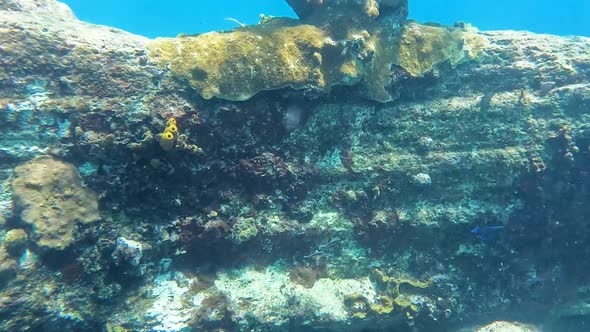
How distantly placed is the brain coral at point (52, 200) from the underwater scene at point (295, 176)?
25 millimetres

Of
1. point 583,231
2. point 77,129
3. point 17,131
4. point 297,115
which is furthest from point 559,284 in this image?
point 17,131

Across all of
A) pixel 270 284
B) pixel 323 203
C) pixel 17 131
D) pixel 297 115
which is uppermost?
pixel 297 115

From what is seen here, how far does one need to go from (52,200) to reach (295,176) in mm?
4041

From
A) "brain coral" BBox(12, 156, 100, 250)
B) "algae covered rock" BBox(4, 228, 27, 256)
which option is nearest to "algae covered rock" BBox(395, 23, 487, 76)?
"brain coral" BBox(12, 156, 100, 250)

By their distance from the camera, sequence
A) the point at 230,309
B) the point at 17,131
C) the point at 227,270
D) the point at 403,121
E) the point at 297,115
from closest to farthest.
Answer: the point at 17,131
the point at 230,309
the point at 227,270
the point at 297,115
the point at 403,121

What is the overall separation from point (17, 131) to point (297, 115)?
4730mm

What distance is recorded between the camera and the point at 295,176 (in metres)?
6.67

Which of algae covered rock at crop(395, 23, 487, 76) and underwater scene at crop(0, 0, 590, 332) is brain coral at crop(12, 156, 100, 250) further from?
algae covered rock at crop(395, 23, 487, 76)

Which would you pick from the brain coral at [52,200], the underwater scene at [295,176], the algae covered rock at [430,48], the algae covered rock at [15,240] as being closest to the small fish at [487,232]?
the underwater scene at [295,176]

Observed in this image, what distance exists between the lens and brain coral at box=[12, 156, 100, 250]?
5.06 metres

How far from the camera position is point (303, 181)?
6.77 metres

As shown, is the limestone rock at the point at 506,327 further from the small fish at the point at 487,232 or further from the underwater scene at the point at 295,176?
the small fish at the point at 487,232

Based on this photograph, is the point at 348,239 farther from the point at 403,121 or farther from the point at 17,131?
the point at 17,131

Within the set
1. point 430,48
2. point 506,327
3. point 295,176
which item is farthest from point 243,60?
point 506,327
